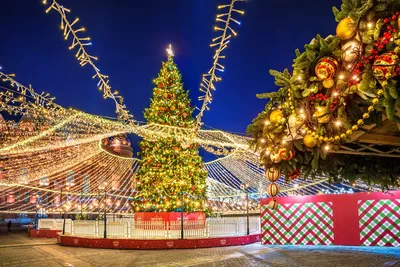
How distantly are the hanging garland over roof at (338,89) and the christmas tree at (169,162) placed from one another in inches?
535

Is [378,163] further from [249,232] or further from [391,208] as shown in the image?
[249,232]

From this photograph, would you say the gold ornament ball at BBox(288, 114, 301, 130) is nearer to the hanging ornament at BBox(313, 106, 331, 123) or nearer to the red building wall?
the hanging ornament at BBox(313, 106, 331, 123)

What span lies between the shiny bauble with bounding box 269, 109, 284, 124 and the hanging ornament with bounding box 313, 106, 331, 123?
53 cm

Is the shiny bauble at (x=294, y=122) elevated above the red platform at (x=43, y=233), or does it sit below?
above

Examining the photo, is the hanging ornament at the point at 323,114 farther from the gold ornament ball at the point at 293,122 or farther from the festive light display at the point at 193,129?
the gold ornament ball at the point at 293,122

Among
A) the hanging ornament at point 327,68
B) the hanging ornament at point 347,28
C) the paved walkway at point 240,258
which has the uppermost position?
the hanging ornament at point 347,28

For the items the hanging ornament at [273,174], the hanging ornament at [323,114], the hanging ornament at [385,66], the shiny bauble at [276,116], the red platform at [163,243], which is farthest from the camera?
the red platform at [163,243]

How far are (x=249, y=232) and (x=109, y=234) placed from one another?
5.82 meters

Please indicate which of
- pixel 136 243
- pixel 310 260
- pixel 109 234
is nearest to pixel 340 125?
pixel 310 260

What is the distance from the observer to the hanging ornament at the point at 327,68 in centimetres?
258

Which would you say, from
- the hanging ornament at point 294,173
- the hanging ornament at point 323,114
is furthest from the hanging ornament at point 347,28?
the hanging ornament at point 294,173

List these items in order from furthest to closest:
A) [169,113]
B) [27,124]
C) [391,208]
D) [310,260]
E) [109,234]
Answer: [169,113] < [27,124] < [109,234] < [391,208] < [310,260]

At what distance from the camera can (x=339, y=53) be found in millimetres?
2615

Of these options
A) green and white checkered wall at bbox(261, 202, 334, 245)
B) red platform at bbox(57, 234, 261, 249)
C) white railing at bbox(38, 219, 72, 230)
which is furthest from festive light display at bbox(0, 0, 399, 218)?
white railing at bbox(38, 219, 72, 230)
